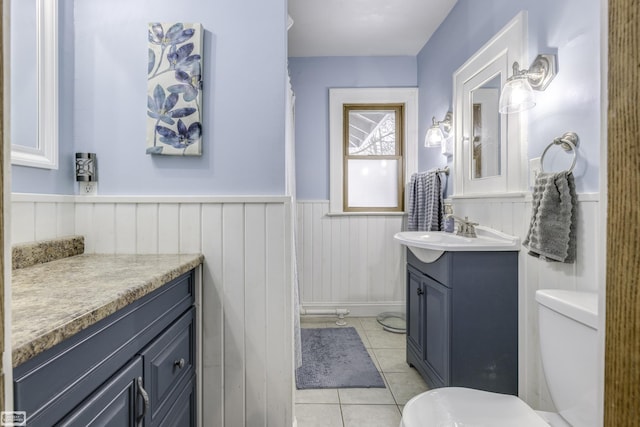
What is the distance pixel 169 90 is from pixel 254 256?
770 millimetres

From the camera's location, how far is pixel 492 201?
1.78 metres

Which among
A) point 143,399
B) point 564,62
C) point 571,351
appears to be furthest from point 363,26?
point 143,399

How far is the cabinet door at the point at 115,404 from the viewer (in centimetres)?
63

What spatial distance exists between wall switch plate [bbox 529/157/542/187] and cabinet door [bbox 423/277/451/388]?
2.12ft

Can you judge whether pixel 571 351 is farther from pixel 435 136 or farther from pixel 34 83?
pixel 34 83

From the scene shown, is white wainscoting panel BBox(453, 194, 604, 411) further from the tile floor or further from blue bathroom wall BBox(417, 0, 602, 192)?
the tile floor

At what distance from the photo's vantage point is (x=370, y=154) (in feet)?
10.1

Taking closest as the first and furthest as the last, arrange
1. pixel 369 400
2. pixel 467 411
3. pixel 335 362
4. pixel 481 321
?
1. pixel 467 411
2. pixel 481 321
3. pixel 369 400
4. pixel 335 362

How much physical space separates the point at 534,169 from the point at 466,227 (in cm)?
58

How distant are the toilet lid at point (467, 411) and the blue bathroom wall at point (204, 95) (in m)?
0.94

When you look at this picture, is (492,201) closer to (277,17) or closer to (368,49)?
(277,17)

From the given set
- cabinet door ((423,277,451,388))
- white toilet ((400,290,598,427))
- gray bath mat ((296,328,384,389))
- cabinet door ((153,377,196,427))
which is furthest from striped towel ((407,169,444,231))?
cabinet door ((153,377,196,427))

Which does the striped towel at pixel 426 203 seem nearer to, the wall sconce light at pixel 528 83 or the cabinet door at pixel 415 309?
the cabinet door at pixel 415 309

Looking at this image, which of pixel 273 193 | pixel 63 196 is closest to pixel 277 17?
pixel 273 193
